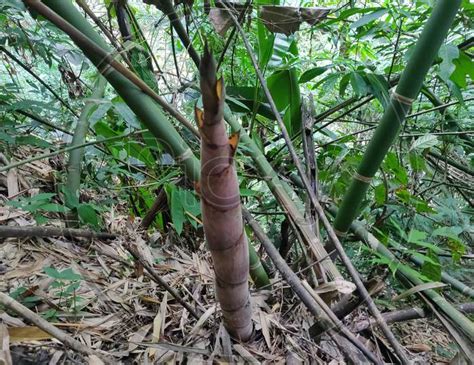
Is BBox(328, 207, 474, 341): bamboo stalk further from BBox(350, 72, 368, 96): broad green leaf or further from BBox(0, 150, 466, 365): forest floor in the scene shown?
BBox(350, 72, 368, 96): broad green leaf

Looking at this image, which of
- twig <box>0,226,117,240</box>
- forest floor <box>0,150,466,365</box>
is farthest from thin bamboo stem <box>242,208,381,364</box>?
twig <box>0,226,117,240</box>

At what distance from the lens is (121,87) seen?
1.71ft

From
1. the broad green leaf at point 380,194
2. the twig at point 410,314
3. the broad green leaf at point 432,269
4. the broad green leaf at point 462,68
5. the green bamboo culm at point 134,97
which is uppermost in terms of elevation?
the broad green leaf at point 462,68

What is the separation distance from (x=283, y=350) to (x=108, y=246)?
446 mm

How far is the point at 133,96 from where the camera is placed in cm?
53

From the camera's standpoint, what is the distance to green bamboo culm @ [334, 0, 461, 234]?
55 centimetres

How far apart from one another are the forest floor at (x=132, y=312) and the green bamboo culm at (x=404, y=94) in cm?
24

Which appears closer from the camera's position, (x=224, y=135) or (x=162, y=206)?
(x=224, y=135)


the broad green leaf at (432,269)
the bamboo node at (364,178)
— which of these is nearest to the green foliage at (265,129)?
the broad green leaf at (432,269)

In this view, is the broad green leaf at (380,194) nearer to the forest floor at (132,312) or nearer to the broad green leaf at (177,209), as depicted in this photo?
the forest floor at (132,312)

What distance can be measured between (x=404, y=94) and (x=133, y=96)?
17.6 inches

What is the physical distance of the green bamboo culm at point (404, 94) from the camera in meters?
0.55

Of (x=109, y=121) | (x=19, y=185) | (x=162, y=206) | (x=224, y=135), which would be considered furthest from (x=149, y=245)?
(x=224, y=135)

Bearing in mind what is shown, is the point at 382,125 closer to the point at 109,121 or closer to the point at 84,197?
the point at 84,197
